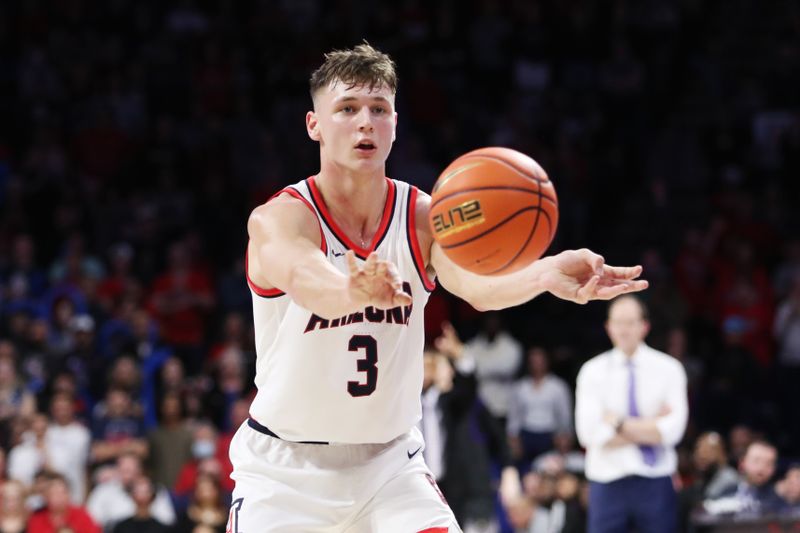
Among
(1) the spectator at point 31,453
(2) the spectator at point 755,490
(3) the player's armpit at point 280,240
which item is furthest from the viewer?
(1) the spectator at point 31,453

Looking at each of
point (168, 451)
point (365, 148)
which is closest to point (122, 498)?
point (168, 451)

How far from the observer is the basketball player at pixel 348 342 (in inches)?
172

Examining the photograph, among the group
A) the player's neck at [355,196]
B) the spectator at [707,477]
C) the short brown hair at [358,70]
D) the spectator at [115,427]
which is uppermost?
the short brown hair at [358,70]

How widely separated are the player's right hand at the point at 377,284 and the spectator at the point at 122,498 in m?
7.05

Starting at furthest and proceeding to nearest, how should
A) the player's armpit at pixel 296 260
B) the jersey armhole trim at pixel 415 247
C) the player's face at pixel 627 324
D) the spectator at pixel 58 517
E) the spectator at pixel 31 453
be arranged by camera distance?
the spectator at pixel 31 453 → the spectator at pixel 58 517 → the player's face at pixel 627 324 → the jersey armhole trim at pixel 415 247 → the player's armpit at pixel 296 260

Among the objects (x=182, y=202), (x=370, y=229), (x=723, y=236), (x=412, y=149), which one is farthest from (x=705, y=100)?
(x=370, y=229)

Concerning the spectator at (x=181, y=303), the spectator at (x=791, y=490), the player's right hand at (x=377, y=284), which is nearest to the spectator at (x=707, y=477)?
the spectator at (x=791, y=490)

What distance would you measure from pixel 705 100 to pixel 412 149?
3.96 metres

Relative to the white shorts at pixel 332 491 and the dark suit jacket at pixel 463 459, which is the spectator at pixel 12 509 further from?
the white shorts at pixel 332 491

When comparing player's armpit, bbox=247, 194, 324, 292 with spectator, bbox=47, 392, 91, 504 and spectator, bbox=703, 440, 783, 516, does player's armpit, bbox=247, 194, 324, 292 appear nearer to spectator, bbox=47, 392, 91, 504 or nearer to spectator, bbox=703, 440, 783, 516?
spectator, bbox=703, 440, 783, 516

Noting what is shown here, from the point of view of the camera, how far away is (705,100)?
15.4 meters

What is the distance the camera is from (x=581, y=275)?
427cm

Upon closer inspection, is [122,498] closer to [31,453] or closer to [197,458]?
[197,458]

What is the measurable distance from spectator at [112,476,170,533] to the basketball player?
218 inches
